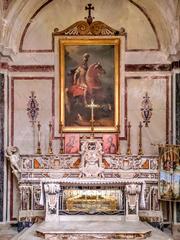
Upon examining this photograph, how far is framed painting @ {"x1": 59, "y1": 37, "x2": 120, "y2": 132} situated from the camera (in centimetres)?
1290

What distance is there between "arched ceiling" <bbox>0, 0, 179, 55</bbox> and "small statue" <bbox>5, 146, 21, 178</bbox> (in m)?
2.43

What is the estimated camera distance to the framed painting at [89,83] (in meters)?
12.9

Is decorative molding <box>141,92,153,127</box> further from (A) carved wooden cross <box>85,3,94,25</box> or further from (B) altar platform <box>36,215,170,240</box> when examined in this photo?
(B) altar platform <box>36,215,170,240</box>

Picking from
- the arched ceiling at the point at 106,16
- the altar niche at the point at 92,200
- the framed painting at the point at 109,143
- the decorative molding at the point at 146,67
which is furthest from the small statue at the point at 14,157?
the decorative molding at the point at 146,67

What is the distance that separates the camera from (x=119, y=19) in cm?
1309

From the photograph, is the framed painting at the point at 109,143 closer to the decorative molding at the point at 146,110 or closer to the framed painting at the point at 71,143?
the framed painting at the point at 71,143

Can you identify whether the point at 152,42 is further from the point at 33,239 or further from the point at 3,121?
the point at 33,239

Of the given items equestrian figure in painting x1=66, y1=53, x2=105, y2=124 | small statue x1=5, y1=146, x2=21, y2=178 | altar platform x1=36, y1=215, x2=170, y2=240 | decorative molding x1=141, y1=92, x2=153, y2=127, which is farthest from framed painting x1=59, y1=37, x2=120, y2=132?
altar platform x1=36, y1=215, x2=170, y2=240

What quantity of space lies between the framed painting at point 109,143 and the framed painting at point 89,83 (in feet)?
0.54

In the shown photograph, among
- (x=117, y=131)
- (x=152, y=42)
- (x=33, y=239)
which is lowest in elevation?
(x=33, y=239)

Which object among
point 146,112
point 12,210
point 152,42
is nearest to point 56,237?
point 12,210

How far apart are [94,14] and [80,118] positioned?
257cm

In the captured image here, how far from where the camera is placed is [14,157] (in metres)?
11.9

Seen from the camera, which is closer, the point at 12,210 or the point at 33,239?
the point at 33,239
